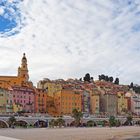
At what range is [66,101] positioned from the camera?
11662 centimetres

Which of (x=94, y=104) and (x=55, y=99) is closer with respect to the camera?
(x=55, y=99)

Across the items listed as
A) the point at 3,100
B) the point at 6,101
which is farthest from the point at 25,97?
the point at 3,100

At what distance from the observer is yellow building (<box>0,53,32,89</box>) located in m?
112

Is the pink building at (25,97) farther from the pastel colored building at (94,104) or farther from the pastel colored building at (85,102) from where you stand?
the pastel colored building at (94,104)

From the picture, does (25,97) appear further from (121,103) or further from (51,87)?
(121,103)

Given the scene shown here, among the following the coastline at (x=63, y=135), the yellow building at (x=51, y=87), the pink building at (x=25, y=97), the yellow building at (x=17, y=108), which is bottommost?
the coastline at (x=63, y=135)

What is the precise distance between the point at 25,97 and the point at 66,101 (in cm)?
1306

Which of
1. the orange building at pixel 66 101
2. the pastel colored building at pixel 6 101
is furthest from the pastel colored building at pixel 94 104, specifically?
the pastel colored building at pixel 6 101

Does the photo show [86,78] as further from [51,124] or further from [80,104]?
[51,124]

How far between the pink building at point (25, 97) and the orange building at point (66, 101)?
7923 mm

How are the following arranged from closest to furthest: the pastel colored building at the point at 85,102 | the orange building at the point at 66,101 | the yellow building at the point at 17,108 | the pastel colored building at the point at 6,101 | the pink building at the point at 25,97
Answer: the pastel colored building at the point at 6,101 → the yellow building at the point at 17,108 → the pink building at the point at 25,97 → the orange building at the point at 66,101 → the pastel colored building at the point at 85,102

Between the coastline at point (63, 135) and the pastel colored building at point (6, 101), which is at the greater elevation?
the pastel colored building at point (6, 101)

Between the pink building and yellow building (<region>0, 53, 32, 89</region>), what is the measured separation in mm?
2772

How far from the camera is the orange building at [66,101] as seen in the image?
116 metres
